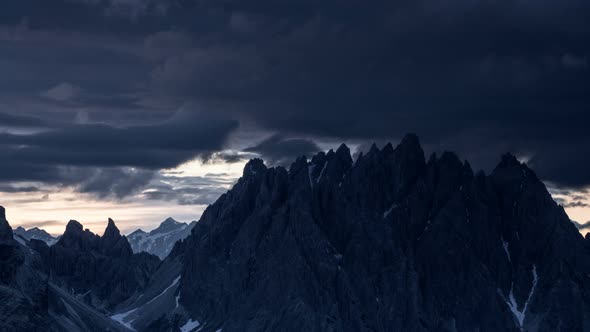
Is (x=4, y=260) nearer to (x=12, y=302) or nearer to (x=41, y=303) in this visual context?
(x=41, y=303)

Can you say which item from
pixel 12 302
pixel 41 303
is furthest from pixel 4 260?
pixel 12 302

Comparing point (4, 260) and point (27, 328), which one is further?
point (4, 260)

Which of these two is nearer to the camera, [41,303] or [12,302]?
[12,302]

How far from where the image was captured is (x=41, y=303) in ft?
637

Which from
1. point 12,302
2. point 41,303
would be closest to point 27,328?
point 12,302

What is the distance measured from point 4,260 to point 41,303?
11579mm

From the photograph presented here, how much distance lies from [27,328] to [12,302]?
205 inches

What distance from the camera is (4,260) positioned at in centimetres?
19725

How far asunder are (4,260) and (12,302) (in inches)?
959

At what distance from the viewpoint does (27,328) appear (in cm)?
17400

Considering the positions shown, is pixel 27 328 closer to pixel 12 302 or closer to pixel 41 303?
pixel 12 302

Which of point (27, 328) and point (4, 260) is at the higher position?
point (4, 260)

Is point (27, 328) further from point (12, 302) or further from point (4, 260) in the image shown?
point (4, 260)
